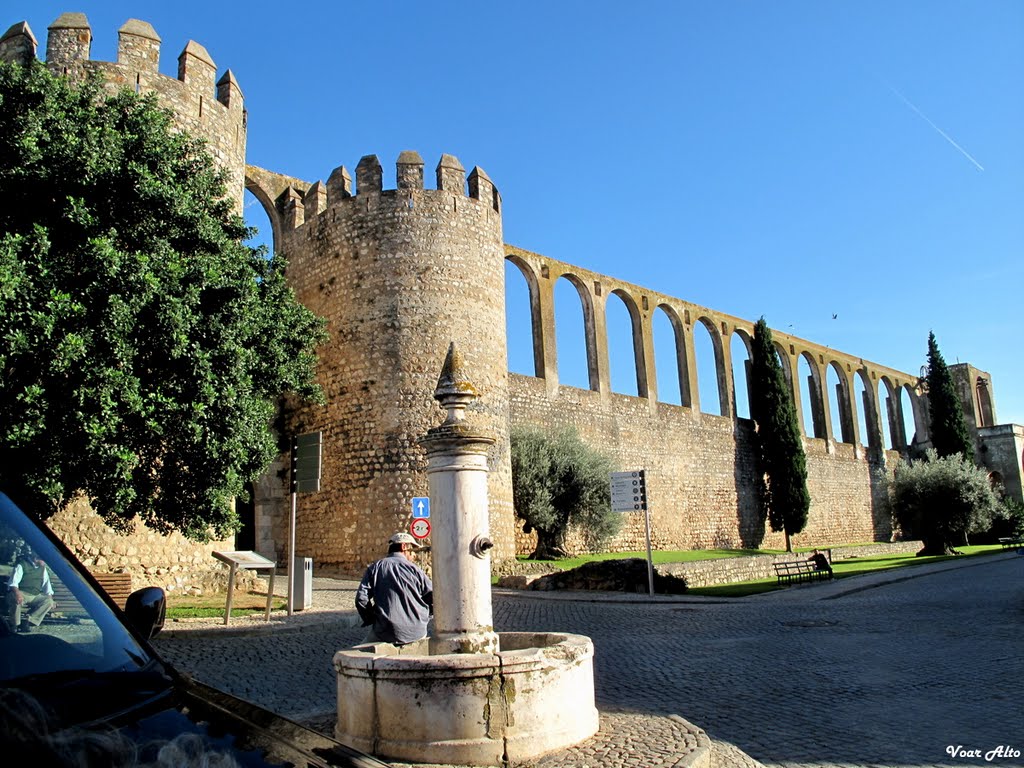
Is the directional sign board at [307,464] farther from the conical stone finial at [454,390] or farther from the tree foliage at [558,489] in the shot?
the tree foliage at [558,489]

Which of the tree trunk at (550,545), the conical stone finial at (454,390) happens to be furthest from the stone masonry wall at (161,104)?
the tree trunk at (550,545)

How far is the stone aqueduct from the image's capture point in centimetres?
1398

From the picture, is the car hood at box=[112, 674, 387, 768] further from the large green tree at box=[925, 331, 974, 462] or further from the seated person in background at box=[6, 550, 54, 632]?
the large green tree at box=[925, 331, 974, 462]

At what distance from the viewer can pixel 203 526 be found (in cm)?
933

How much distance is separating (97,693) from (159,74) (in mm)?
14086

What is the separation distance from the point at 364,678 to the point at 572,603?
9.43 metres

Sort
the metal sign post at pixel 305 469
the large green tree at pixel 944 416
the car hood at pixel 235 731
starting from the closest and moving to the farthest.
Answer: the car hood at pixel 235 731 → the metal sign post at pixel 305 469 → the large green tree at pixel 944 416

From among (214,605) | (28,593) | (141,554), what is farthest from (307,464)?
(28,593)

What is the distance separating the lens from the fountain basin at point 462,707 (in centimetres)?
421

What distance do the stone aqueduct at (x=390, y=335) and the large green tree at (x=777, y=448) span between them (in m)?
4.64

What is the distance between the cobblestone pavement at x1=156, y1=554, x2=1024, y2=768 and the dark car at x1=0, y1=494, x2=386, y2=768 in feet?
8.68

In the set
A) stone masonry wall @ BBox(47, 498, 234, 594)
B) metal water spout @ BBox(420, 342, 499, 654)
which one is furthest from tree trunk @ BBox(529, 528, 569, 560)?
metal water spout @ BBox(420, 342, 499, 654)

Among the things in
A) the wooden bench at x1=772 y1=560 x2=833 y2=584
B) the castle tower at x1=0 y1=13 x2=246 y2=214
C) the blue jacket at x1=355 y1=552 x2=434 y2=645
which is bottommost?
the wooden bench at x1=772 y1=560 x2=833 y2=584

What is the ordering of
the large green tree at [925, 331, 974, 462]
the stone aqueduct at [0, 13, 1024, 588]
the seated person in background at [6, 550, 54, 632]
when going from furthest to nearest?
the large green tree at [925, 331, 974, 462] < the stone aqueduct at [0, 13, 1024, 588] < the seated person in background at [6, 550, 54, 632]
